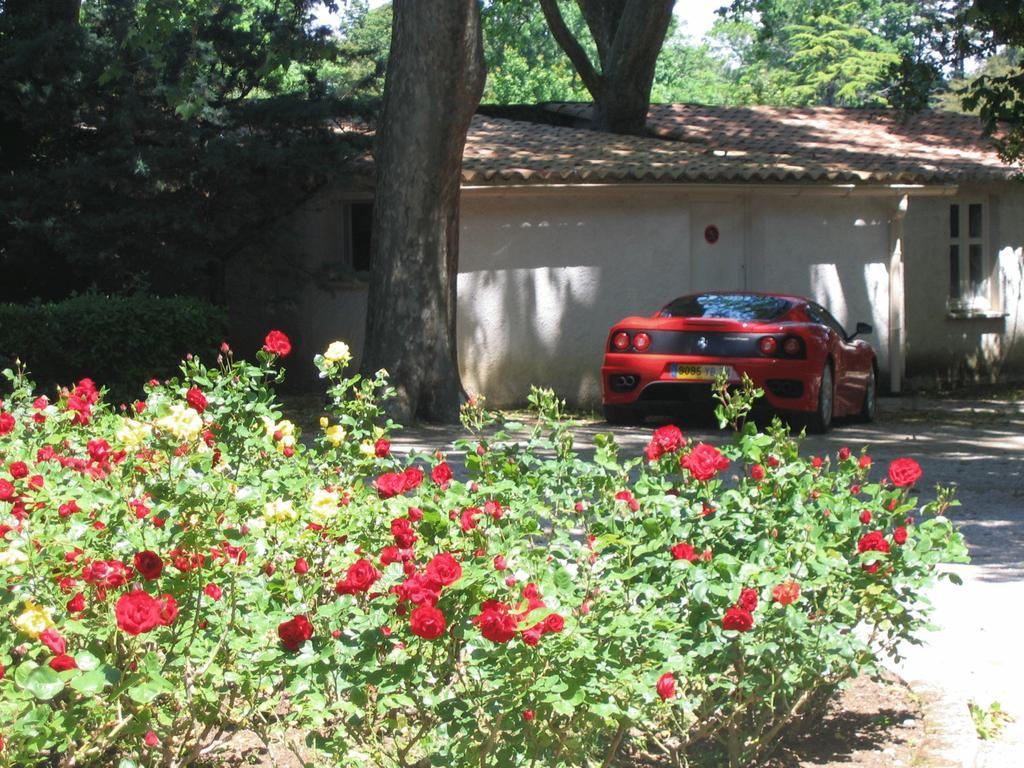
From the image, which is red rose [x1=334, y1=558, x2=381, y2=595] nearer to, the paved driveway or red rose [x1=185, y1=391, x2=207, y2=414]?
red rose [x1=185, y1=391, x2=207, y2=414]

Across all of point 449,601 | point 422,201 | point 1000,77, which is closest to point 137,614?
point 449,601

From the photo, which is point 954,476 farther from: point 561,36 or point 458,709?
point 561,36

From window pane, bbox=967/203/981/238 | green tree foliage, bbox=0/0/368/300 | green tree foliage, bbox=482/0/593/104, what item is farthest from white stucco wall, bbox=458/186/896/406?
green tree foliage, bbox=482/0/593/104

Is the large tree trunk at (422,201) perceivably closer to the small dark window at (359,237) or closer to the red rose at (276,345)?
the small dark window at (359,237)

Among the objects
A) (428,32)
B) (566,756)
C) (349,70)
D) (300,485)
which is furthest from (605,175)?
(349,70)

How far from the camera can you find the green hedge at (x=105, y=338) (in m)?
15.9

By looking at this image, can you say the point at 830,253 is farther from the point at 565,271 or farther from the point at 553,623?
the point at 553,623

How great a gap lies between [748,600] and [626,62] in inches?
794

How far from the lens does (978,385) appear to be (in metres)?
21.7

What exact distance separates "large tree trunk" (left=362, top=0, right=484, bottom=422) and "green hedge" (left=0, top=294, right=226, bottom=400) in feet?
8.23

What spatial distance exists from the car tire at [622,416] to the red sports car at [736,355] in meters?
0.01

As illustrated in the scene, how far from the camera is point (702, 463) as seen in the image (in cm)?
433

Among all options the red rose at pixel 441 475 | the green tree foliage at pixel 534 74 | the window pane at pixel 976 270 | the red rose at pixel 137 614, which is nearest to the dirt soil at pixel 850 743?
the red rose at pixel 441 475

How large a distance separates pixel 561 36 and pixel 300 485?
20.5 meters
